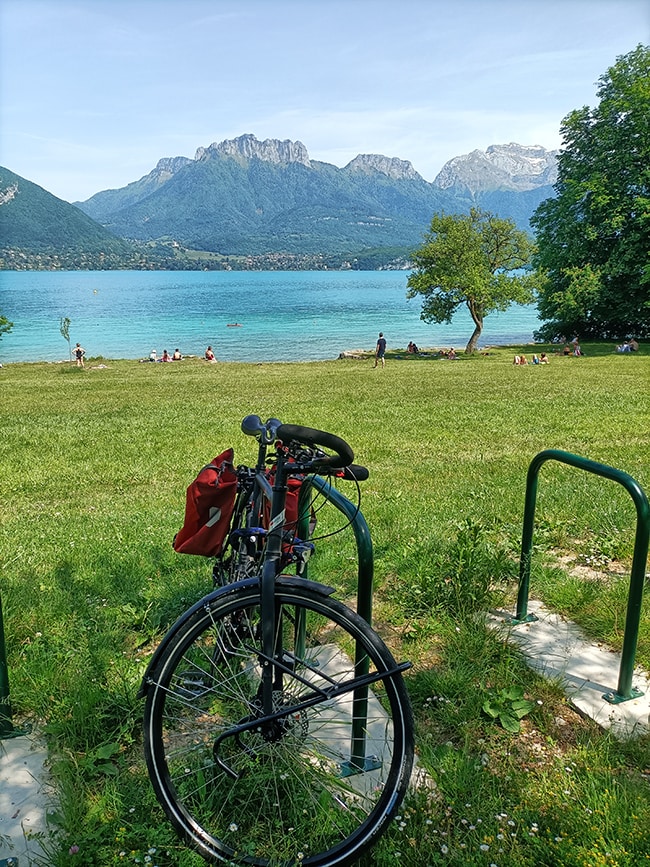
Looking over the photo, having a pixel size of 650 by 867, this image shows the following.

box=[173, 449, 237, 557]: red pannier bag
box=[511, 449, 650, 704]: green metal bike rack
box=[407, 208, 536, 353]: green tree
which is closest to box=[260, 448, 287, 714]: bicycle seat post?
box=[173, 449, 237, 557]: red pannier bag

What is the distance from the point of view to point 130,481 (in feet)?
28.7

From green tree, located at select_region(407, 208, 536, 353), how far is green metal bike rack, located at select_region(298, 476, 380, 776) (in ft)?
135

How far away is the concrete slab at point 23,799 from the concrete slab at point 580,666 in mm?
2468

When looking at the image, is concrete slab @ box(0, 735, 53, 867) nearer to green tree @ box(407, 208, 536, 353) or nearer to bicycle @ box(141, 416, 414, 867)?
bicycle @ box(141, 416, 414, 867)

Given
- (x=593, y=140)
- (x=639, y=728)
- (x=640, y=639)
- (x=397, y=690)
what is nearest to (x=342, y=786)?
(x=397, y=690)

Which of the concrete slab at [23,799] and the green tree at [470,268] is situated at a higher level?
the green tree at [470,268]

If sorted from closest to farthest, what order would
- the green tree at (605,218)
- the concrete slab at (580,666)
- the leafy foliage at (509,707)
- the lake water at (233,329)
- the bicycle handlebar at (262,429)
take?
the bicycle handlebar at (262,429), the leafy foliage at (509,707), the concrete slab at (580,666), the green tree at (605,218), the lake water at (233,329)

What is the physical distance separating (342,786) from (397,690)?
0.62 metres

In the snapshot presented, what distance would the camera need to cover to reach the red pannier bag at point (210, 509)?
114 inches

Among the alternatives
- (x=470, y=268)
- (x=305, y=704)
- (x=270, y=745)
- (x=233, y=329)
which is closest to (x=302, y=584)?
(x=305, y=704)

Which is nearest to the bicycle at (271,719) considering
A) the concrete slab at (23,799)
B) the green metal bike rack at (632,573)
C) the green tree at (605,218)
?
the concrete slab at (23,799)

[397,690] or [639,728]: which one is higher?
[397,690]

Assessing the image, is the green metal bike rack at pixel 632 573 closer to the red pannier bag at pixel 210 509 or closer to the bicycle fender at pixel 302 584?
the bicycle fender at pixel 302 584

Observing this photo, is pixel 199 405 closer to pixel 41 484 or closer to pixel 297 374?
pixel 41 484
